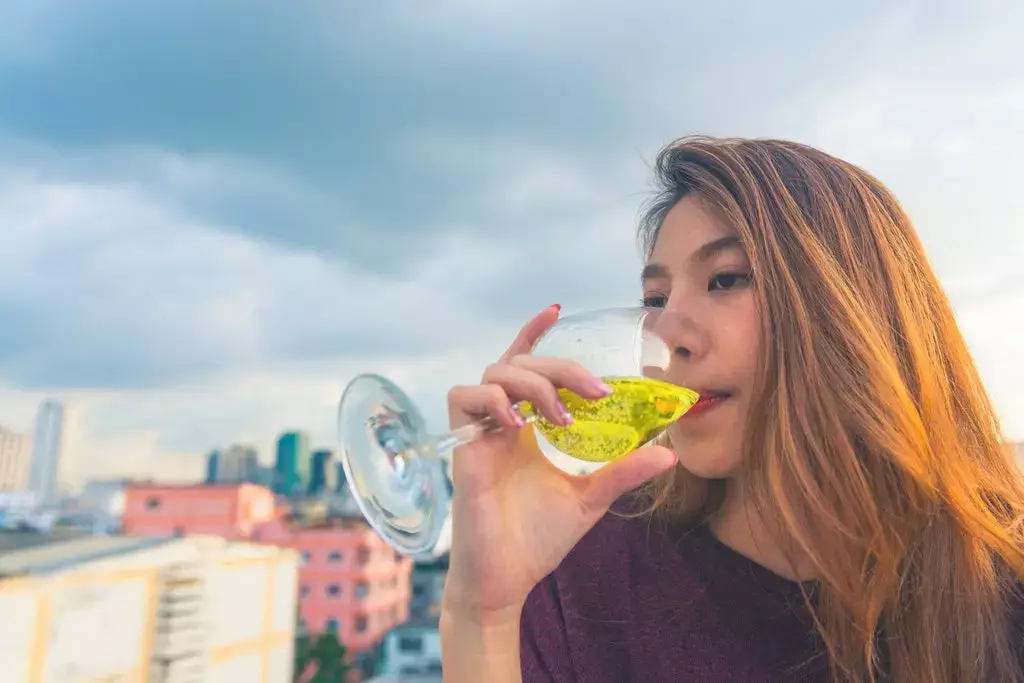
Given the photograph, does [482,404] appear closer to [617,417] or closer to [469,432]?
[469,432]

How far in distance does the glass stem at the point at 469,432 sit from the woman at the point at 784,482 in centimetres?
2

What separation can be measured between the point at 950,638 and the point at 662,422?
430 mm

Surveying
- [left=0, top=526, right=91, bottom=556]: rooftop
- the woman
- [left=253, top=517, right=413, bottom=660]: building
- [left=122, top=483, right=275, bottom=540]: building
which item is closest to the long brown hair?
the woman

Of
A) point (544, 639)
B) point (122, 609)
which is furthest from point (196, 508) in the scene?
point (544, 639)

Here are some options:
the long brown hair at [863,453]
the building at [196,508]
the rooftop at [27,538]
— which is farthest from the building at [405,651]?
the long brown hair at [863,453]

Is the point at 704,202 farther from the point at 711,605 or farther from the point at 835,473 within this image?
the point at 711,605

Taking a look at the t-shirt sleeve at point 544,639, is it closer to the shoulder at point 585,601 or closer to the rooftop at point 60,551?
the shoulder at point 585,601

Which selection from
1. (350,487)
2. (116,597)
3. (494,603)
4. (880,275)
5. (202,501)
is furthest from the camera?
(202,501)

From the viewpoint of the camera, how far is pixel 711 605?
34.6 inches

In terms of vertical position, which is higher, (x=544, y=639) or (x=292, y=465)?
(x=292, y=465)

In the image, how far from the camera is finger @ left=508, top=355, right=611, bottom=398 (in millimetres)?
693

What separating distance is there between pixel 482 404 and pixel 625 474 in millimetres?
195

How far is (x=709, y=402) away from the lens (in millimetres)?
830

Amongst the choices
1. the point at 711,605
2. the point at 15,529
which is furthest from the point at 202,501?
the point at 711,605
